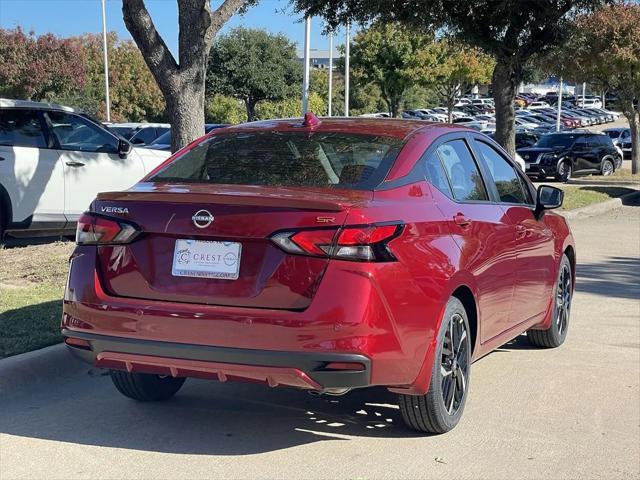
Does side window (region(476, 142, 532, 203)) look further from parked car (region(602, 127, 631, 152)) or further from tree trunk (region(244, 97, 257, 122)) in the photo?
tree trunk (region(244, 97, 257, 122))

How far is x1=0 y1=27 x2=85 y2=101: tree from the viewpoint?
4528cm

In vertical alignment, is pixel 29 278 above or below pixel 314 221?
below

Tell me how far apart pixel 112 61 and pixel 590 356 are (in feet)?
183

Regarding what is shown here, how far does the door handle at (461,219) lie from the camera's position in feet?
16.2

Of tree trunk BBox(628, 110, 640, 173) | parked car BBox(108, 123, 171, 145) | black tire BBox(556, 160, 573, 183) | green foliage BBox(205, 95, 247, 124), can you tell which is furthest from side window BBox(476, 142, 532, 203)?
green foliage BBox(205, 95, 247, 124)

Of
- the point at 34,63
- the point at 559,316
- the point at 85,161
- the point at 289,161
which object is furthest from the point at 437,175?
the point at 34,63

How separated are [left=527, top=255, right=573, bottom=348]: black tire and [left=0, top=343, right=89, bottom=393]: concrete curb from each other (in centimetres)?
354

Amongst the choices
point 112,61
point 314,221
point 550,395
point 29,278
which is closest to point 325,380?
point 314,221

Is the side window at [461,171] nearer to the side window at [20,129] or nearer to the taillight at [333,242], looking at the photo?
the taillight at [333,242]

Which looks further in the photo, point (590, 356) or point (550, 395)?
point (590, 356)

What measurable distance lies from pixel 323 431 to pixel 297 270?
128 cm

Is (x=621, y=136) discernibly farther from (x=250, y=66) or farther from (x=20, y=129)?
(x=20, y=129)

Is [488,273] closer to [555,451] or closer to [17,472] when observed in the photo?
[555,451]

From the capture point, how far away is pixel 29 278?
8.45 m
